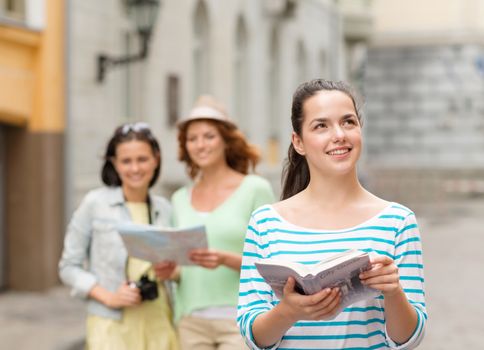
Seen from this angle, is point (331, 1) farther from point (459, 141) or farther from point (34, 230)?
point (34, 230)

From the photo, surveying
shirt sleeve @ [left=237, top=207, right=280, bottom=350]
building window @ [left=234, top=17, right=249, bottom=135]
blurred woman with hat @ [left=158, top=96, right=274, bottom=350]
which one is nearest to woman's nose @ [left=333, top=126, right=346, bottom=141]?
shirt sleeve @ [left=237, top=207, right=280, bottom=350]

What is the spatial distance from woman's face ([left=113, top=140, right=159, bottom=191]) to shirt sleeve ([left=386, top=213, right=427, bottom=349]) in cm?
206

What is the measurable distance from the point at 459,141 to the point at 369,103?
316cm

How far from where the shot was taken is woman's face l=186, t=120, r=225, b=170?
4.76m

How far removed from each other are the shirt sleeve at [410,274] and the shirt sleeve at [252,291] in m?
0.36

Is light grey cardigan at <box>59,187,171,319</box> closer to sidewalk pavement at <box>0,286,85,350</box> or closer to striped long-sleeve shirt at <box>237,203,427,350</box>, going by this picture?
striped long-sleeve shirt at <box>237,203,427,350</box>

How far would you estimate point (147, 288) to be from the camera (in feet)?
14.5

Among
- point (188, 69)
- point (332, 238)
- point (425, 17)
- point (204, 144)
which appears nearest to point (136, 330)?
point (204, 144)

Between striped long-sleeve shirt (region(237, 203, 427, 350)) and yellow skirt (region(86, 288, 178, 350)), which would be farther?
yellow skirt (region(86, 288, 178, 350))

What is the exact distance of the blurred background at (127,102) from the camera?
10.5m

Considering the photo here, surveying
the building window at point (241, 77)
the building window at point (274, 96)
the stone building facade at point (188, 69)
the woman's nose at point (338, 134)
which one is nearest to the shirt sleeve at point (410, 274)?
the woman's nose at point (338, 134)

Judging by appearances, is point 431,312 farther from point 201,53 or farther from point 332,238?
point 201,53

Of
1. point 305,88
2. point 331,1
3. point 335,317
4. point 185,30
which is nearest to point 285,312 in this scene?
point 335,317

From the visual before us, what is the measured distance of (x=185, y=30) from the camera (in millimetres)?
15273
